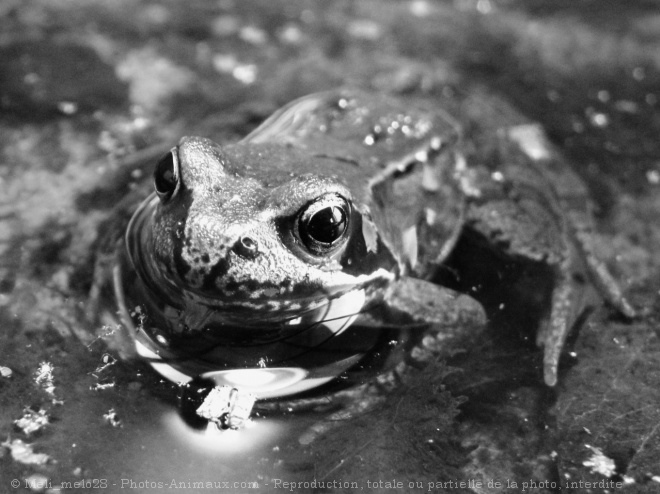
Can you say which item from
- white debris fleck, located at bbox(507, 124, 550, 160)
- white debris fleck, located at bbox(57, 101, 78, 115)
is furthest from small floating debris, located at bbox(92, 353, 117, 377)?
white debris fleck, located at bbox(507, 124, 550, 160)

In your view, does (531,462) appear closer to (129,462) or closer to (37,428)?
(129,462)

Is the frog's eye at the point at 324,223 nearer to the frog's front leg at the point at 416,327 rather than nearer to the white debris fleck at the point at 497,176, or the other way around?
the frog's front leg at the point at 416,327

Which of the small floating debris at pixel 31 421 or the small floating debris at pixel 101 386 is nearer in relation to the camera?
the small floating debris at pixel 31 421

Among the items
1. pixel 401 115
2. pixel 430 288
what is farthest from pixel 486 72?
pixel 430 288

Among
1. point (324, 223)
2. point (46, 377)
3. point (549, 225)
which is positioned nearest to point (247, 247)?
point (324, 223)

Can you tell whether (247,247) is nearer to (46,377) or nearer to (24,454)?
(46,377)

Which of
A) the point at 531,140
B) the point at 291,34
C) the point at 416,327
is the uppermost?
the point at 531,140

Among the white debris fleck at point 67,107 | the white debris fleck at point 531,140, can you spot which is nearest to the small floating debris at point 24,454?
the white debris fleck at point 67,107
